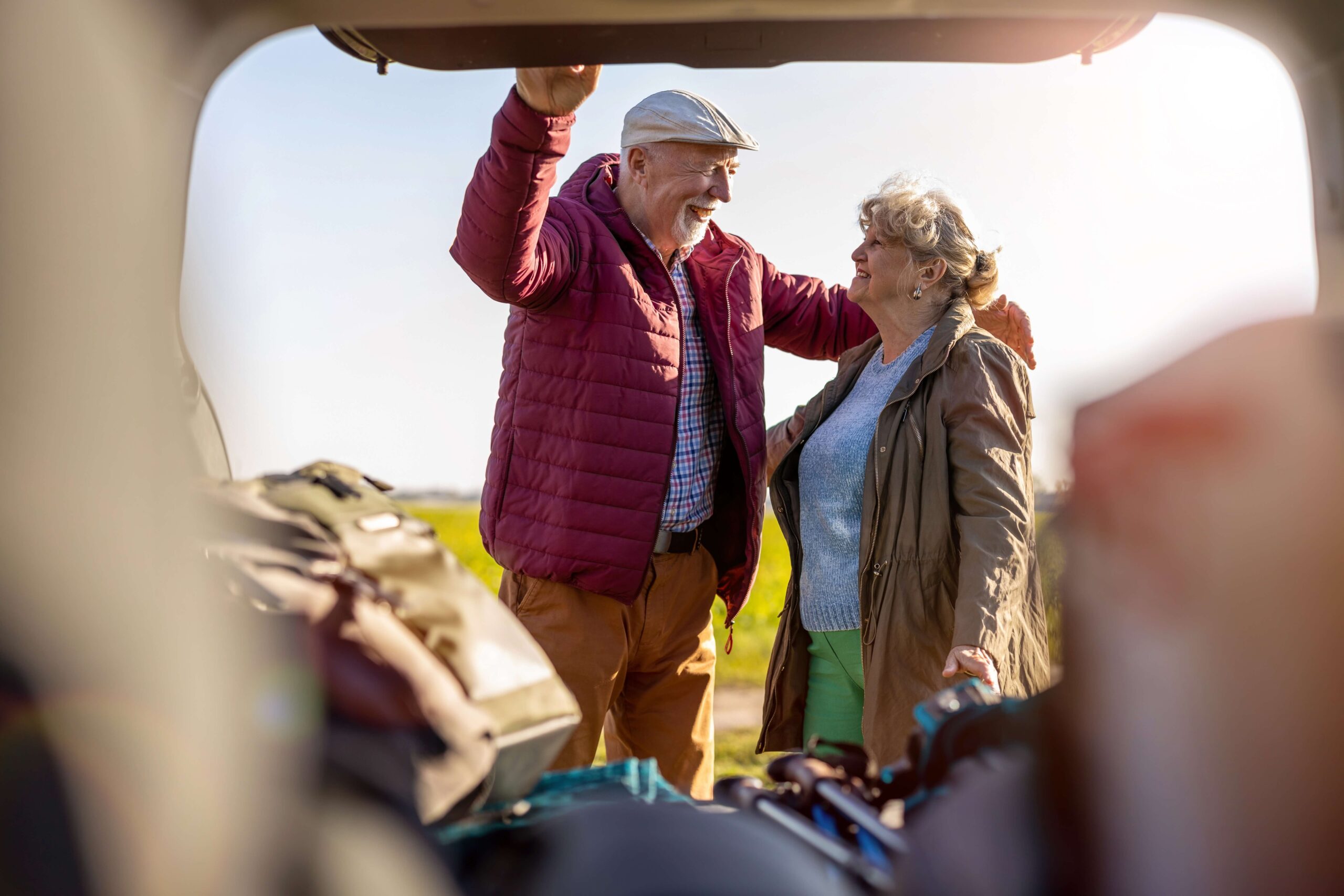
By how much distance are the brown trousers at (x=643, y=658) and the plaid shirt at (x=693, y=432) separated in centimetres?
15

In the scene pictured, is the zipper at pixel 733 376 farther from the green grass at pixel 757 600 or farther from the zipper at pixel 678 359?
the green grass at pixel 757 600

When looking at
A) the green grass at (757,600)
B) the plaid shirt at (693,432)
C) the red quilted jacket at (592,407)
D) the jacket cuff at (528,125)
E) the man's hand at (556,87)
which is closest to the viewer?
the green grass at (757,600)

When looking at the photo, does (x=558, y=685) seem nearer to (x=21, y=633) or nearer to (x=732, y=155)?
(x=21, y=633)

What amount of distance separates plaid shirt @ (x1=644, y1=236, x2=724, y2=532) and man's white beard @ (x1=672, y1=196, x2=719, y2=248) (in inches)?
3.7

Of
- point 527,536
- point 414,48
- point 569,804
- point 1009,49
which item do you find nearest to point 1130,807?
point 569,804

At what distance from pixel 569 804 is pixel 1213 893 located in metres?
0.64

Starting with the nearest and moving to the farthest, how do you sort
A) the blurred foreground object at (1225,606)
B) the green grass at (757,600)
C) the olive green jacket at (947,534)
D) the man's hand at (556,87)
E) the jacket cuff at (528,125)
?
1. the blurred foreground object at (1225,606)
2. the green grass at (757,600)
3. the man's hand at (556,87)
4. the jacket cuff at (528,125)
5. the olive green jacket at (947,534)

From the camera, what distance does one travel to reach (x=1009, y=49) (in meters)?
1.40

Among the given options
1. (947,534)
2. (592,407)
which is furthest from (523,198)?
(947,534)

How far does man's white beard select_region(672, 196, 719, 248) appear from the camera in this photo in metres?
3.20

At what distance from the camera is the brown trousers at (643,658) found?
9.60ft

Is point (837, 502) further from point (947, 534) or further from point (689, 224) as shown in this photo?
point (689, 224)

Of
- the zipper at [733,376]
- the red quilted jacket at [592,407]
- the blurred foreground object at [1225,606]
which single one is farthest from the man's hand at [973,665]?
the blurred foreground object at [1225,606]

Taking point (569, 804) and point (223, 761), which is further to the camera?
point (569, 804)
